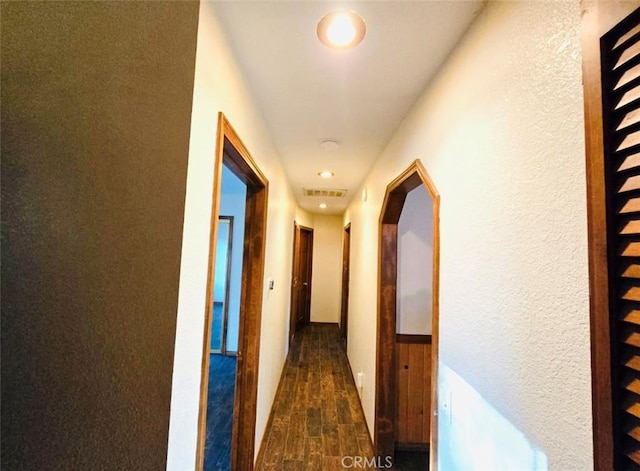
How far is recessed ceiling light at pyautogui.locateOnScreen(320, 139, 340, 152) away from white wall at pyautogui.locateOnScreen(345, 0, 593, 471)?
3.36 feet

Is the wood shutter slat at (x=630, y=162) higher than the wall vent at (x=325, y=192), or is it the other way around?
the wall vent at (x=325, y=192)

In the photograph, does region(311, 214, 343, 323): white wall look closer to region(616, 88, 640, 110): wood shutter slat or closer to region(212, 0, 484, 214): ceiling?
region(212, 0, 484, 214): ceiling

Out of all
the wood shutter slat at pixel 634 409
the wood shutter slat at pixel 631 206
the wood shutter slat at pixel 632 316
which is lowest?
the wood shutter slat at pixel 634 409

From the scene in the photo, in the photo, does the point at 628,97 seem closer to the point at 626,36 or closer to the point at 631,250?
the point at 626,36

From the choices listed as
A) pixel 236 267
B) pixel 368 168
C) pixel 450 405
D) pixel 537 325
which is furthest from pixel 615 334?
pixel 236 267

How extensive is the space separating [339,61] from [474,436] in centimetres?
148

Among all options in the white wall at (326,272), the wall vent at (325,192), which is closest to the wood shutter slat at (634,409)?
the wall vent at (325,192)

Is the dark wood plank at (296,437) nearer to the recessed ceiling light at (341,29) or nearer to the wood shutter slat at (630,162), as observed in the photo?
the wood shutter slat at (630,162)

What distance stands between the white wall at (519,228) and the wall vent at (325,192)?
2671mm

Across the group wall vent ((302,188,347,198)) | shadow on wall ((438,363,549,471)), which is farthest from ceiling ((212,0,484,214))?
wall vent ((302,188,347,198))

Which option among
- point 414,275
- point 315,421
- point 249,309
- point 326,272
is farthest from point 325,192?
point 315,421

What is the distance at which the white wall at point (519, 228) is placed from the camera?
0.54 meters

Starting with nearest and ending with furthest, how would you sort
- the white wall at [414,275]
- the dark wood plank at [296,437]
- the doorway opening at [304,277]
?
the dark wood plank at [296,437]
the white wall at [414,275]
the doorway opening at [304,277]

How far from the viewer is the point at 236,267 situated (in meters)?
4.08
